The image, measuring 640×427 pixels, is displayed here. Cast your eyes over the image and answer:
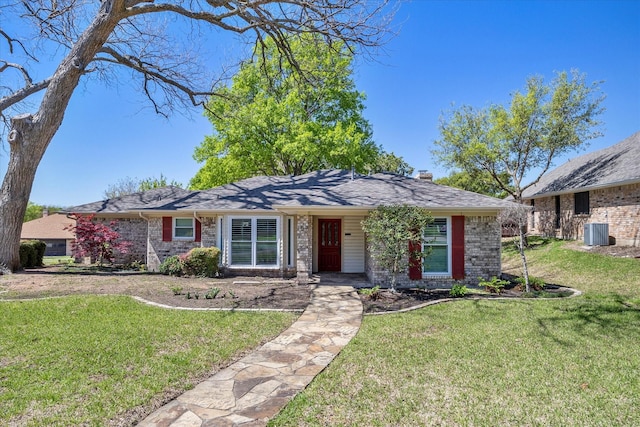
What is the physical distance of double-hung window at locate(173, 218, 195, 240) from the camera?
13.4 metres

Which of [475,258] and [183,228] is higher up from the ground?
[183,228]

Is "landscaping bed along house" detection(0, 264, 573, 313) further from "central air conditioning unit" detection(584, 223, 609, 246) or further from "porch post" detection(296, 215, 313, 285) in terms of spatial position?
"central air conditioning unit" detection(584, 223, 609, 246)

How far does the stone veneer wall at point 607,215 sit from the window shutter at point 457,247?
31.7 ft

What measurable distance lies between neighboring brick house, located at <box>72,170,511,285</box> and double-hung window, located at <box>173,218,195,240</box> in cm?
4

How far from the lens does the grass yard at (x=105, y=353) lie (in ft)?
11.2

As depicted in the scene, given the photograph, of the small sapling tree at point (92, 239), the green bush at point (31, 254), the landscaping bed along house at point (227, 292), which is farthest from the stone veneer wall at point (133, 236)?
the landscaping bed along house at point (227, 292)

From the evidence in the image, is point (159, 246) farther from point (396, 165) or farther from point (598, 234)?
point (396, 165)

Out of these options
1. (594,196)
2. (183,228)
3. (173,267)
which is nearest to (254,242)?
(173,267)

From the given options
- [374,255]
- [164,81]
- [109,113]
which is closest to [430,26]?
[374,255]

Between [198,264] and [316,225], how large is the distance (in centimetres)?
455

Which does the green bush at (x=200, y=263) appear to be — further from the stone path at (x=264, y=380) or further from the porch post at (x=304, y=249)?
the stone path at (x=264, y=380)

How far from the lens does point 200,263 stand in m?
11.4

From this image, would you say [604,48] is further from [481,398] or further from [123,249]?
[123,249]

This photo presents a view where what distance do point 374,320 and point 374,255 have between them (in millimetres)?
2789
